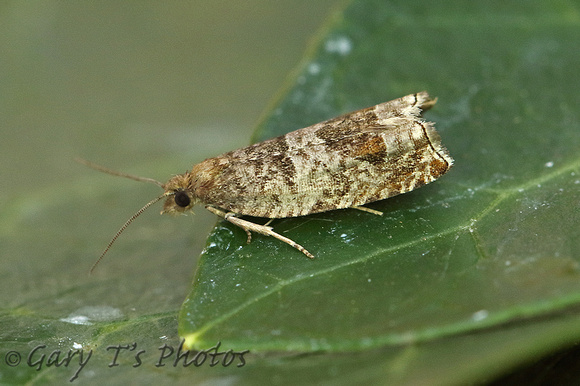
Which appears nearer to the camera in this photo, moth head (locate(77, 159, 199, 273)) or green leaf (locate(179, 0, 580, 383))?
green leaf (locate(179, 0, 580, 383))

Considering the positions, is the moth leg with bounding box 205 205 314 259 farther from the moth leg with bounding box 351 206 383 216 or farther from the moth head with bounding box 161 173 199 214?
the moth leg with bounding box 351 206 383 216

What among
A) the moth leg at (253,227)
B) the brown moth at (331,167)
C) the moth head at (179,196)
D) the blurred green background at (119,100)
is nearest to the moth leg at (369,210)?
the brown moth at (331,167)

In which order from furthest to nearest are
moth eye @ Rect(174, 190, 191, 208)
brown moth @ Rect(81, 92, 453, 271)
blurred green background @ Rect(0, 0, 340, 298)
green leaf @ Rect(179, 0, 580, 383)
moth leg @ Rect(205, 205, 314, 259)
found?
blurred green background @ Rect(0, 0, 340, 298), moth eye @ Rect(174, 190, 191, 208), brown moth @ Rect(81, 92, 453, 271), moth leg @ Rect(205, 205, 314, 259), green leaf @ Rect(179, 0, 580, 383)

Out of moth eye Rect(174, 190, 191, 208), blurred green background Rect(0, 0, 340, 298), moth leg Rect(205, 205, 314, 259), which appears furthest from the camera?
blurred green background Rect(0, 0, 340, 298)

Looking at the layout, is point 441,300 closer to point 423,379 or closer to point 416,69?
point 423,379

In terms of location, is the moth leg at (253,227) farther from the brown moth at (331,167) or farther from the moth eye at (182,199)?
the moth eye at (182,199)

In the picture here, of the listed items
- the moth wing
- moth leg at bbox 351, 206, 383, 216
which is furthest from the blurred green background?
moth leg at bbox 351, 206, 383, 216
